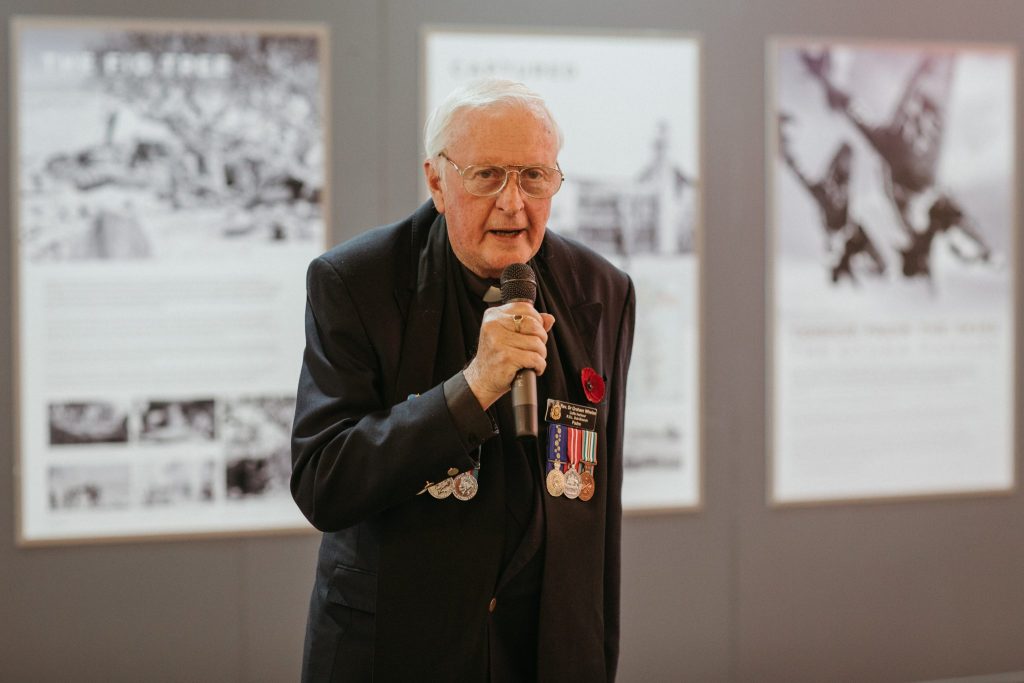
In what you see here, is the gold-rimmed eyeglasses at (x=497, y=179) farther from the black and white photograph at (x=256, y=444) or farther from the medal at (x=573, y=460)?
the black and white photograph at (x=256, y=444)

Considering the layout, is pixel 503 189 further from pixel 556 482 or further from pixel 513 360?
pixel 556 482

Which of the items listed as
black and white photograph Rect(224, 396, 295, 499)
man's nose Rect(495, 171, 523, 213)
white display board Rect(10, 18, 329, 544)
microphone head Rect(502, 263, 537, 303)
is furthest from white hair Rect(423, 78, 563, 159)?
black and white photograph Rect(224, 396, 295, 499)

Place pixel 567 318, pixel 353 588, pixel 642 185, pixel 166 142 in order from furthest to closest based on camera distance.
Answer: pixel 642 185 → pixel 166 142 → pixel 567 318 → pixel 353 588

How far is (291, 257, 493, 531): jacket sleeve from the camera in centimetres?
174

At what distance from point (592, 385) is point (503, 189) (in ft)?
Result: 1.41

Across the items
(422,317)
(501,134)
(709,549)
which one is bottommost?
(709,549)

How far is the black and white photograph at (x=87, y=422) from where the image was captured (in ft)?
11.4

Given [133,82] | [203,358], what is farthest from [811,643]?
[133,82]

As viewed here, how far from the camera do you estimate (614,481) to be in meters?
2.19

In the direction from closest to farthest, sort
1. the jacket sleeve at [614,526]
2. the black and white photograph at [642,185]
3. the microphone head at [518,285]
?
the microphone head at [518,285]
the jacket sleeve at [614,526]
the black and white photograph at [642,185]

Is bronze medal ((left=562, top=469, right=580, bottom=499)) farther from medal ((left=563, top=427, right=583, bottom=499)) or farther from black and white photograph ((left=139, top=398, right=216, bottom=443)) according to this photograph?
black and white photograph ((left=139, top=398, right=216, bottom=443))

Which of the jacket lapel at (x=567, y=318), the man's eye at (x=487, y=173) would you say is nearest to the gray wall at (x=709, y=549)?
the jacket lapel at (x=567, y=318)

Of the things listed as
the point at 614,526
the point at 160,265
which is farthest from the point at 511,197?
the point at 160,265

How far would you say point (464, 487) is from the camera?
6.20ft
